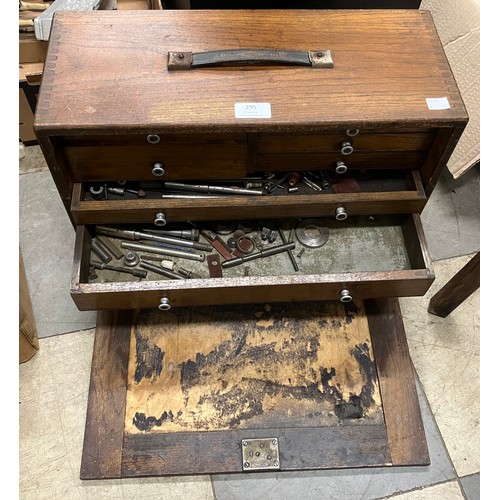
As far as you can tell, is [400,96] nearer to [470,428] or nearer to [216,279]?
[216,279]

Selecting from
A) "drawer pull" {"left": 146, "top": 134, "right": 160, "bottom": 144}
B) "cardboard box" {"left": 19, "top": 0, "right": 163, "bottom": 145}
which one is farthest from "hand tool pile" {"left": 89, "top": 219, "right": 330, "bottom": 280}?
"cardboard box" {"left": 19, "top": 0, "right": 163, "bottom": 145}

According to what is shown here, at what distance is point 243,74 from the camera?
120 centimetres

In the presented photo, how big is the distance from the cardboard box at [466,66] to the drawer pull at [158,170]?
3.53 feet

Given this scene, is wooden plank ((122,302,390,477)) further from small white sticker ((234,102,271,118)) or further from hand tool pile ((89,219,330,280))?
small white sticker ((234,102,271,118))

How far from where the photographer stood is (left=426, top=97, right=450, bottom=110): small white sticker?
1173mm

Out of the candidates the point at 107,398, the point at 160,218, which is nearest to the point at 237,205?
the point at 160,218

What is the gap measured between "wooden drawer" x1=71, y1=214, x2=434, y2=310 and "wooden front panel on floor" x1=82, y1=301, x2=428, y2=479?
0.59ft

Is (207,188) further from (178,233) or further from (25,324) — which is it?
(25,324)

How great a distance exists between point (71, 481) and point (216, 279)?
2.22 ft

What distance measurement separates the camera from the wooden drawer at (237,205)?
1.28 m

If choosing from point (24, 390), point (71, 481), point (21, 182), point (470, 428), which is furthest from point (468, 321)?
point (21, 182)

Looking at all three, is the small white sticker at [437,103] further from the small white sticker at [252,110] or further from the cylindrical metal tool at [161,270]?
the cylindrical metal tool at [161,270]

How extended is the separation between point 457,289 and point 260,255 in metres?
0.58
